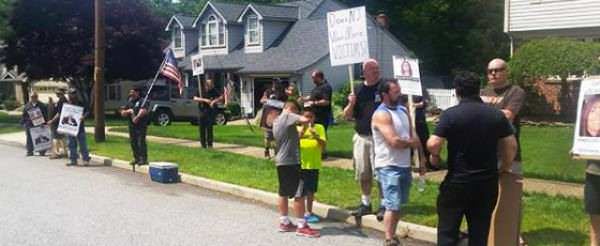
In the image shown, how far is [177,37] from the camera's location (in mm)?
47375

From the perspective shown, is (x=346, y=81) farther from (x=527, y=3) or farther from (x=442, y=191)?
(x=442, y=191)

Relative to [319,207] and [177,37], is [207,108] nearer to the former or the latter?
[319,207]

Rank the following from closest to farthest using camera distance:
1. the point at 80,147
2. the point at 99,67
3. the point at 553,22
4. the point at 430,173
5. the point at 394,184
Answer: the point at 394,184 < the point at 430,173 < the point at 80,147 < the point at 99,67 < the point at 553,22

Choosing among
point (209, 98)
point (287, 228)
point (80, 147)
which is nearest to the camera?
point (287, 228)

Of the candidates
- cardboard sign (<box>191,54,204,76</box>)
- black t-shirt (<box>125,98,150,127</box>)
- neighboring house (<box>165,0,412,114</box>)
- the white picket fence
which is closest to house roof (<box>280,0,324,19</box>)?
neighboring house (<box>165,0,412,114</box>)

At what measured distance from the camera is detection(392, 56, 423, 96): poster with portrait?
11.2 metres

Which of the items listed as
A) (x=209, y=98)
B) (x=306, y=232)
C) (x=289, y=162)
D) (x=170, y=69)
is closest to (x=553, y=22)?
(x=209, y=98)

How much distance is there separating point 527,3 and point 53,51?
937 inches

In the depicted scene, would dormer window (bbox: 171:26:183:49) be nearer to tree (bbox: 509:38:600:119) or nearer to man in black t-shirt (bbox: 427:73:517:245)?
tree (bbox: 509:38:600:119)

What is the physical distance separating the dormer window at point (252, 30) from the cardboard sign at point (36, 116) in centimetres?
2285

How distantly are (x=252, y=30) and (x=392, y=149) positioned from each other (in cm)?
3441

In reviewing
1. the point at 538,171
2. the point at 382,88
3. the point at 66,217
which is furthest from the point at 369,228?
the point at 538,171

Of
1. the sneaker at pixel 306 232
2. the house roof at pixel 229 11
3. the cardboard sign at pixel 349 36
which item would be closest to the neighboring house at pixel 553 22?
the cardboard sign at pixel 349 36

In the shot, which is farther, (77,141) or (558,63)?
(558,63)
